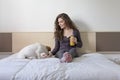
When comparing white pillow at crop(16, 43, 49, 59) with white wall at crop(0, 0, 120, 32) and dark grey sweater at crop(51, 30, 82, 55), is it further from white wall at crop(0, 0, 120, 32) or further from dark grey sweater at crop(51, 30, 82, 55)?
white wall at crop(0, 0, 120, 32)

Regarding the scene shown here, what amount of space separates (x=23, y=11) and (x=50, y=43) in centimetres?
63

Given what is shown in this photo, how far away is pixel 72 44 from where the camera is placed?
263cm

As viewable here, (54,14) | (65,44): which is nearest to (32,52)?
(65,44)

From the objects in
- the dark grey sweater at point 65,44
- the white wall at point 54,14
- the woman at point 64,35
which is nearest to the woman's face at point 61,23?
the woman at point 64,35

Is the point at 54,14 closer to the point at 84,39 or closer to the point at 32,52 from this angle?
the point at 84,39

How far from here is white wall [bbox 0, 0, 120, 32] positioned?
3164mm

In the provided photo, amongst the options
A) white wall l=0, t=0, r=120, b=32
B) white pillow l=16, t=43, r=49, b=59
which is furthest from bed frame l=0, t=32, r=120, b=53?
white pillow l=16, t=43, r=49, b=59

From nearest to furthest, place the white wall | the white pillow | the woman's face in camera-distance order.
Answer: the white pillow → the woman's face → the white wall

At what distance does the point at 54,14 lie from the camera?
3195 millimetres

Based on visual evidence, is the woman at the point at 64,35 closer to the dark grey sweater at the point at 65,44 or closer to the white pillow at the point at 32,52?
the dark grey sweater at the point at 65,44

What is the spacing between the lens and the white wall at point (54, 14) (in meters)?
3.16

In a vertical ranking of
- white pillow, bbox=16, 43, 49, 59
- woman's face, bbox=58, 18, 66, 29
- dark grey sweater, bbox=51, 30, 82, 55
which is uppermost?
woman's face, bbox=58, 18, 66, 29

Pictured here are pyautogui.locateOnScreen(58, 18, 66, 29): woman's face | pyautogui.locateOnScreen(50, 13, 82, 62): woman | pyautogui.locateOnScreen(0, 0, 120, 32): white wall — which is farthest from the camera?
pyautogui.locateOnScreen(0, 0, 120, 32): white wall

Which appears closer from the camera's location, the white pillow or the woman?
the white pillow
